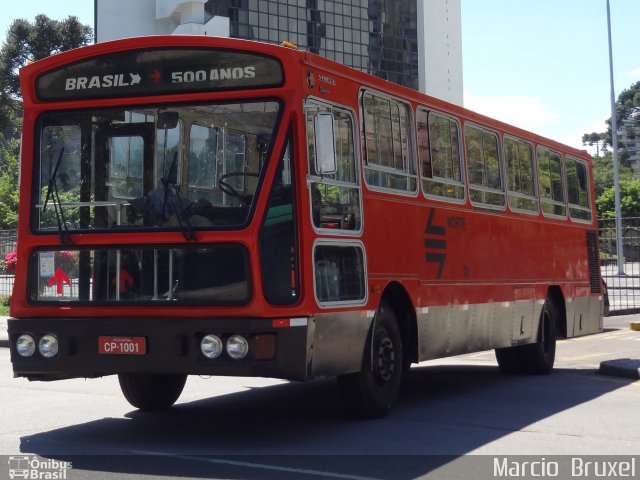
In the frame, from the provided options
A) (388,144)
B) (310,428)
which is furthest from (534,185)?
(310,428)

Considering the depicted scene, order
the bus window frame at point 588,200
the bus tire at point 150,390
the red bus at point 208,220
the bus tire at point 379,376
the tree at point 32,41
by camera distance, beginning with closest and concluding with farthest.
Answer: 1. the red bus at point 208,220
2. the bus tire at point 379,376
3. the bus tire at point 150,390
4. the bus window frame at point 588,200
5. the tree at point 32,41

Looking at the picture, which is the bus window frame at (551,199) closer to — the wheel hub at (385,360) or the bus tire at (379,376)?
the bus tire at (379,376)

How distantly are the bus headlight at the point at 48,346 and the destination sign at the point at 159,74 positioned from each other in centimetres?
211

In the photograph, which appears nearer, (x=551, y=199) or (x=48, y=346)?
(x=48, y=346)

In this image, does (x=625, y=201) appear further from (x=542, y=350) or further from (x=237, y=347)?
(x=237, y=347)

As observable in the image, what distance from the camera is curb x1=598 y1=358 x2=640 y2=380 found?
14370 mm

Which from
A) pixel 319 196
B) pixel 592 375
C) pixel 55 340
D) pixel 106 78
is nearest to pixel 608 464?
pixel 319 196

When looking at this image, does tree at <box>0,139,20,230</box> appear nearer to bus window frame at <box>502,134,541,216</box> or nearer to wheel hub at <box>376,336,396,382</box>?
bus window frame at <box>502,134,541,216</box>

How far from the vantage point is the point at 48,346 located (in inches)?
368

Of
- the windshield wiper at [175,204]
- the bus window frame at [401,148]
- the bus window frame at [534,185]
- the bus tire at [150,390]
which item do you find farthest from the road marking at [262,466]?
the bus window frame at [534,185]

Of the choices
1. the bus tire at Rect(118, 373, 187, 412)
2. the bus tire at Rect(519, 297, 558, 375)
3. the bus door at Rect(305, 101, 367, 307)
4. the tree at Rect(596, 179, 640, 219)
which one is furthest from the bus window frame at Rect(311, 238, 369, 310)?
the tree at Rect(596, 179, 640, 219)

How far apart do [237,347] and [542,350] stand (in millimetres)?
7348

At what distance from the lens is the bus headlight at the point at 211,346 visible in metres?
8.88

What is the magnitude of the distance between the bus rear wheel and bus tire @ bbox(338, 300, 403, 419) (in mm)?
4666
